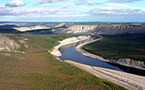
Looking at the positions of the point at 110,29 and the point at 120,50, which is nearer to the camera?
the point at 120,50

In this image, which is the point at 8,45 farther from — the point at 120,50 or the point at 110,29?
the point at 110,29

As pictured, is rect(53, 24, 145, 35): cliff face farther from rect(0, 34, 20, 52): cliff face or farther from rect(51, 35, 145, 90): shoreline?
rect(0, 34, 20, 52): cliff face

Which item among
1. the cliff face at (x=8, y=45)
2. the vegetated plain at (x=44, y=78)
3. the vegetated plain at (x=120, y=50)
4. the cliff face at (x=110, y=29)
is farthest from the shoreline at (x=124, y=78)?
the cliff face at (x=110, y=29)

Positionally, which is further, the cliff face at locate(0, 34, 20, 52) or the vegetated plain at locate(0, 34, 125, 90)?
the cliff face at locate(0, 34, 20, 52)

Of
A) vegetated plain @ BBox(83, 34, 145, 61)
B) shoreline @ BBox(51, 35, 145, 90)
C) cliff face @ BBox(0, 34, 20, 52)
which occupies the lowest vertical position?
shoreline @ BBox(51, 35, 145, 90)

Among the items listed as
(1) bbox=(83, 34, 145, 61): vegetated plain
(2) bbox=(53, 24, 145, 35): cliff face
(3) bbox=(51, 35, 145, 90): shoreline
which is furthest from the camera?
(2) bbox=(53, 24, 145, 35): cliff face

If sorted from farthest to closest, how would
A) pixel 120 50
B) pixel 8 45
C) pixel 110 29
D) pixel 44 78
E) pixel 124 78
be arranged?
1. pixel 110 29
2. pixel 8 45
3. pixel 120 50
4. pixel 124 78
5. pixel 44 78

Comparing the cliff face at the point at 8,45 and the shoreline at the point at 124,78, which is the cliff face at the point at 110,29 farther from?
the cliff face at the point at 8,45

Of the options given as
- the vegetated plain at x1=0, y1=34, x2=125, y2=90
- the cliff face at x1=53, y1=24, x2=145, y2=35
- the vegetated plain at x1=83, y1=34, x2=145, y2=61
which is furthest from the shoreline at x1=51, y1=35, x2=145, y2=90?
the cliff face at x1=53, y1=24, x2=145, y2=35

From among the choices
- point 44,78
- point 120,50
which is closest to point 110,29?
point 120,50

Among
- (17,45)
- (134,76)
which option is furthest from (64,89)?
(17,45)

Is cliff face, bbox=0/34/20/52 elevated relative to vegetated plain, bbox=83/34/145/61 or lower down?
elevated

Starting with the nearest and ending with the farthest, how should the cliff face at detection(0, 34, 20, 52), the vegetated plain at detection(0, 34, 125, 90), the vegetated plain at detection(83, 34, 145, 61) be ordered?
the vegetated plain at detection(0, 34, 125, 90) < the vegetated plain at detection(83, 34, 145, 61) < the cliff face at detection(0, 34, 20, 52)
